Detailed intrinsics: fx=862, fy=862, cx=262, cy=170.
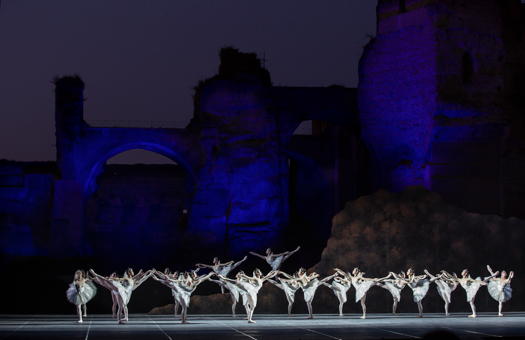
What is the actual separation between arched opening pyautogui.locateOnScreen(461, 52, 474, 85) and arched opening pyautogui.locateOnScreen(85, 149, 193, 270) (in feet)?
64.2

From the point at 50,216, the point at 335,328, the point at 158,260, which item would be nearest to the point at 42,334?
the point at 335,328

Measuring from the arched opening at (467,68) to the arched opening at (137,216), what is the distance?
64.2 ft

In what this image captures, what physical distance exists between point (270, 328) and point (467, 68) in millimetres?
19940

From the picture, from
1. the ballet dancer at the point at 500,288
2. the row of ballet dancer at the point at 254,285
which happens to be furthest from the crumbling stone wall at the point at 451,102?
the ballet dancer at the point at 500,288

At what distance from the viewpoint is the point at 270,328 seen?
1819 cm

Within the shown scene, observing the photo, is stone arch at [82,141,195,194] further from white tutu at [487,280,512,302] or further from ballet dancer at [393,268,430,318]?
white tutu at [487,280,512,302]

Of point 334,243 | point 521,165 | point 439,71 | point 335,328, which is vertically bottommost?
point 335,328

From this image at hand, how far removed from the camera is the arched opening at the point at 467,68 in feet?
114

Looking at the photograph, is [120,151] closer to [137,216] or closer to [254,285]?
[137,216]

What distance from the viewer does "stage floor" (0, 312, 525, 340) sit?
1592 cm

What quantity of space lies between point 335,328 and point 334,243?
436 inches

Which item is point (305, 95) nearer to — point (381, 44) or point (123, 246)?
point (381, 44)

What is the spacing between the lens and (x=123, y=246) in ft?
163

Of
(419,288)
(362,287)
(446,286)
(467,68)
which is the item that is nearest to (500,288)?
(446,286)
